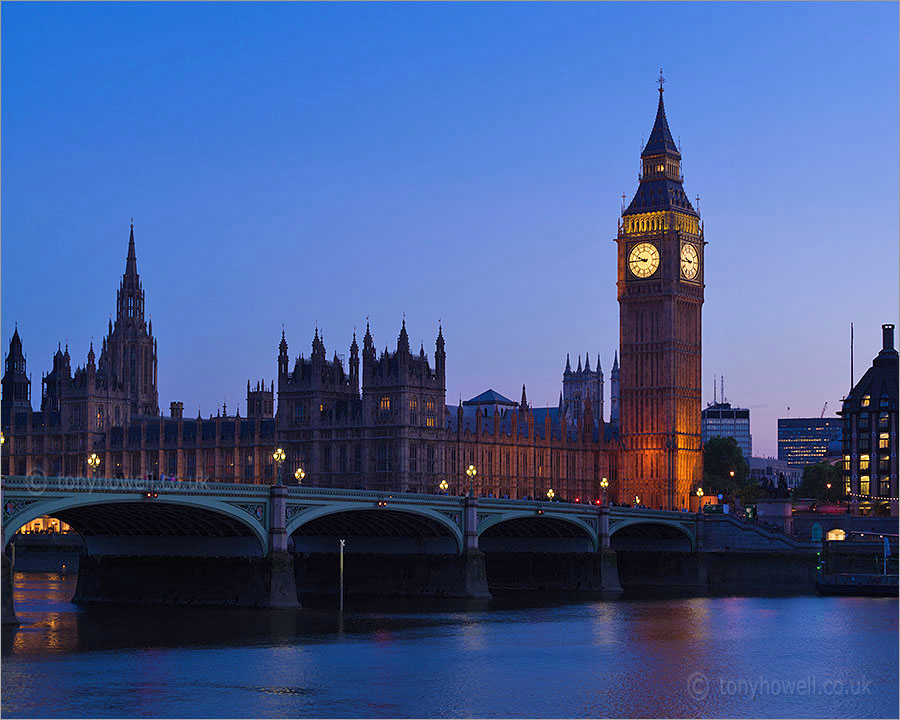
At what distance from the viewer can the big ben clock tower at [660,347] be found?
177m

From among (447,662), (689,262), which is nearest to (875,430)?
(689,262)

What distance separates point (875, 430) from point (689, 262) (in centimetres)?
2803

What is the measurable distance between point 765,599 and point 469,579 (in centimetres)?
2057

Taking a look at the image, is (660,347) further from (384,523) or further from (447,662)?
(447,662)

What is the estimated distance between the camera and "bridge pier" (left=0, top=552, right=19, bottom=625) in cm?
7319

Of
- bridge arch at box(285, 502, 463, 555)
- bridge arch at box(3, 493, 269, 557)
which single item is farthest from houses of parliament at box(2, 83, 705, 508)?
bridge arch at box(3, 493, 269, 557)

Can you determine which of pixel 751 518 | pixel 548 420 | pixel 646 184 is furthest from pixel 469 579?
pixel 646 184

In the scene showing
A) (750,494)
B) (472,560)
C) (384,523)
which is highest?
(384,523)

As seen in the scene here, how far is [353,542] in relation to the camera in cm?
10775

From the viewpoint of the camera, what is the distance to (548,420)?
17725 centimetres

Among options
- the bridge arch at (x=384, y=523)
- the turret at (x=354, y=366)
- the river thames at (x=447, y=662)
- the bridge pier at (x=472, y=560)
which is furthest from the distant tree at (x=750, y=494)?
the river thames at (x=447, y=662)

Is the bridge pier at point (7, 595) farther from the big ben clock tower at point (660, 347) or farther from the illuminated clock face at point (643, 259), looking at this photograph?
the illuminated clock face at point (643, 259)

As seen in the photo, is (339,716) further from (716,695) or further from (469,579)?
(469,579)

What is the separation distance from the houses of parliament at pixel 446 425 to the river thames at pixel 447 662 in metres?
61.9
